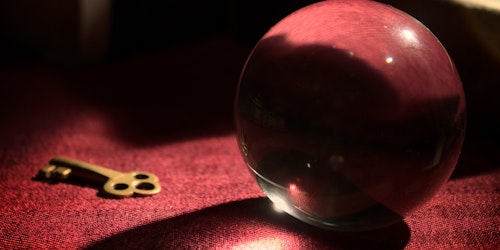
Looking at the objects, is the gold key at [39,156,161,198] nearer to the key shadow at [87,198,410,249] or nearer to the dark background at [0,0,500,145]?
the key shadow at [87,198,410,249]

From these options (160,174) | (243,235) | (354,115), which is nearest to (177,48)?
(160,174)

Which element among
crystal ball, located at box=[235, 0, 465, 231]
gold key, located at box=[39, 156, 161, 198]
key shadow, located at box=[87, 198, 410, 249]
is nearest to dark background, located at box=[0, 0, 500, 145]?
gold key, located at box=[39, 156, 161, 198]

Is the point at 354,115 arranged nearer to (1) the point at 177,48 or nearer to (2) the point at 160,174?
(2) the point at 160,174

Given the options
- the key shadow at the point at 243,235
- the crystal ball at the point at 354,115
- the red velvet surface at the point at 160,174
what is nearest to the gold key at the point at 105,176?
the red velvet surface at the point at 160,174

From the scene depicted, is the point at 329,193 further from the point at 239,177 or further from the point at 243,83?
the point at 239,177

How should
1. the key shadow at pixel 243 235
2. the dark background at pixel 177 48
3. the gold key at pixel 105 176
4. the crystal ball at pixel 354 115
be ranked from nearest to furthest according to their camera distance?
the crystal ball at pixel 354 115
the key shadow at pixel 243 235
the gold key at pixel 105 176
the dark background at pixel 177 48

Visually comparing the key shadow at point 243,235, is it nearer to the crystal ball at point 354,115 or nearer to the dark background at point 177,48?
the crystal ball at point 354,115
